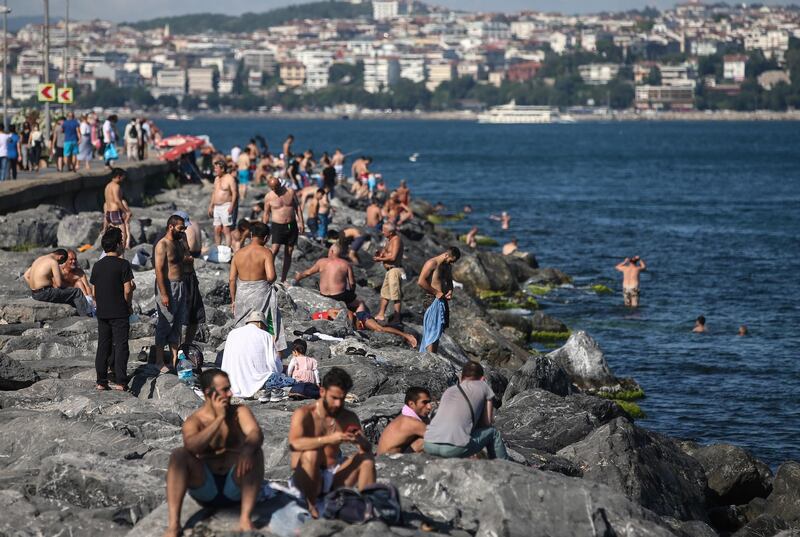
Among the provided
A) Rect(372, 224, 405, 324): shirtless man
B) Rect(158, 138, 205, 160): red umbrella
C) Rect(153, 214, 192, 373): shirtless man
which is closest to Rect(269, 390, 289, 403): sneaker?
Rect(153, 214, 192, 373): shirtless man

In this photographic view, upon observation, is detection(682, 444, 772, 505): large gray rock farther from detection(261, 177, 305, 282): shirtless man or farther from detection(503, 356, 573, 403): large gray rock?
detection(261, 177, 305, 282): shirtless man

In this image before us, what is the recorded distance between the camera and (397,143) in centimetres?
13688

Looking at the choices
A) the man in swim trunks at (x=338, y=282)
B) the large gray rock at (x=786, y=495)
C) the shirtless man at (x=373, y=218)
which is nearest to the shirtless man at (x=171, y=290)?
the man in swim trunks at (x=338, y=282)

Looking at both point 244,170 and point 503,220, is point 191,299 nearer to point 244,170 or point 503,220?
point 244,170

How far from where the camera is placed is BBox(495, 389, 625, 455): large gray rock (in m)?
13.1

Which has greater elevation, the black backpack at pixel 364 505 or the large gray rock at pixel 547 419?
the black backpack at pixel 364 505

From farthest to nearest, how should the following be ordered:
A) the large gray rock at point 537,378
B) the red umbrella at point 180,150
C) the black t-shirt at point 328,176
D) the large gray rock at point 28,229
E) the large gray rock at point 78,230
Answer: the red umbrella at point 180,150, the black t-shirt at point 328,176, the large gray rock at point 78,230, the large gray rock at point 28,229, the large gray rock at point 537,378

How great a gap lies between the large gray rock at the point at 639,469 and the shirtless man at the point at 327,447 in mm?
3568

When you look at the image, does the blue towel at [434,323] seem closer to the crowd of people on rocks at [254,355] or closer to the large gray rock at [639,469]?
the crowd of people on rocks at [254,355]

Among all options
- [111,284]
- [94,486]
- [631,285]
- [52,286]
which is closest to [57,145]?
[631,285]

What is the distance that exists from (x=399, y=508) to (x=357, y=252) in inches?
590

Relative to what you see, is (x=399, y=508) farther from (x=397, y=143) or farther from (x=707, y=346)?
(x=397, y=143)

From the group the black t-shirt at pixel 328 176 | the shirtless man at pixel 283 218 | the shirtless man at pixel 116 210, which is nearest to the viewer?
the shirtless man at pixel 283 218

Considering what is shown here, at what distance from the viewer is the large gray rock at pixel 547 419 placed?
13055mm
